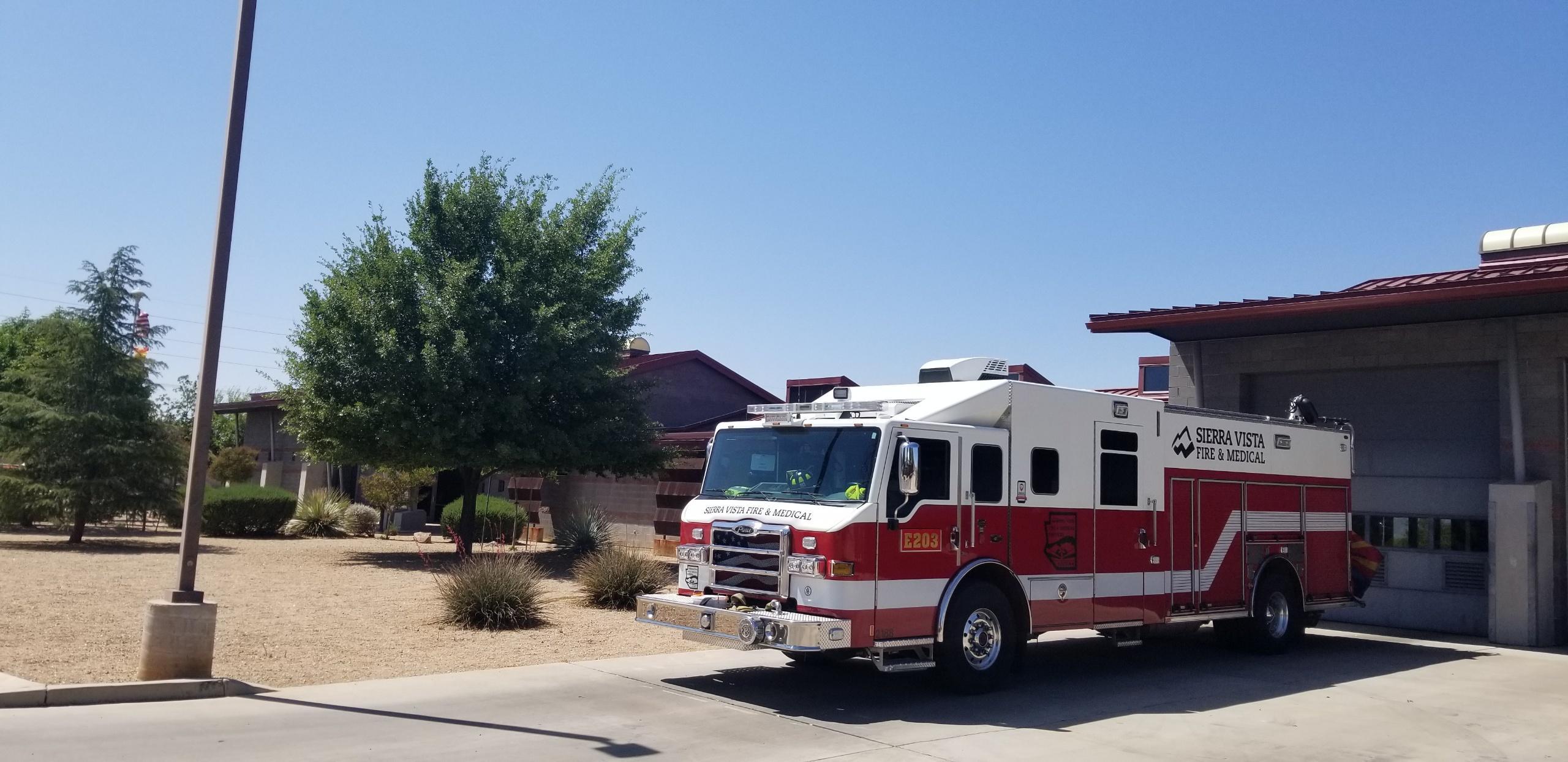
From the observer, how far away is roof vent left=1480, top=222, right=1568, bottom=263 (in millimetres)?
18578

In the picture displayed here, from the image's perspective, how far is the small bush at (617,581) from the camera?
55.0 ft

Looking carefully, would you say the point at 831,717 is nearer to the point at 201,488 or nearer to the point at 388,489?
the point at 201,488

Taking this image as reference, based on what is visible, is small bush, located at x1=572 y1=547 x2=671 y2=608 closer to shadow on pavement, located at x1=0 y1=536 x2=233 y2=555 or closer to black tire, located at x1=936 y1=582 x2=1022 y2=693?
black tire, located at x1=936 y1=582 x2=1022 y2=693

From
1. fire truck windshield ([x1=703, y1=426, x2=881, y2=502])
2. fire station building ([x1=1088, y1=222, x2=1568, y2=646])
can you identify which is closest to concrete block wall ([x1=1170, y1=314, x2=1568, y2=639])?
fire station building ([x1=1088, y1=222, x2=1568, y2=646])

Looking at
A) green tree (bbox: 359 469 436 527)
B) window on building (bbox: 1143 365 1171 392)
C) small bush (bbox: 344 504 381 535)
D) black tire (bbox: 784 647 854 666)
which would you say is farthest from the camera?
window on building (bbox: 1143 365 1171 392)

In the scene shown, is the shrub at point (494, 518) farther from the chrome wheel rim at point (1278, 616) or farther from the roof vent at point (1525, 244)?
the roof vent at point (1525, 244)

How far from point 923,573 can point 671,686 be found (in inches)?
106

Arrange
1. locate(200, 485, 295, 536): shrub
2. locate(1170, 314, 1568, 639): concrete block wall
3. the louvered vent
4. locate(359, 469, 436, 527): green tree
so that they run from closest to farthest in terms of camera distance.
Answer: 1. locate(1170, 314, 1568, 639): concrete block wall
2. the louvered vent
3. locate(200, 485, 295, 536): shrub
4. locate(359, 469, 436, 527): green tree

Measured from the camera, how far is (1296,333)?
18203 millimetres

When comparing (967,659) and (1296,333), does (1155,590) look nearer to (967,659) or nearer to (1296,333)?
(967,659)

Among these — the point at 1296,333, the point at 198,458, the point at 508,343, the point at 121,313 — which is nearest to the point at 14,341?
the point at 121,313

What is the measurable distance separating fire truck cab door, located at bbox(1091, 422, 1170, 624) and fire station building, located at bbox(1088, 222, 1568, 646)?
5439mm

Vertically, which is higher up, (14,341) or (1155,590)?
(14,341)

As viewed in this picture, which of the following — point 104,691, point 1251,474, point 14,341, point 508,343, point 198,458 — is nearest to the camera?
point 104,691
